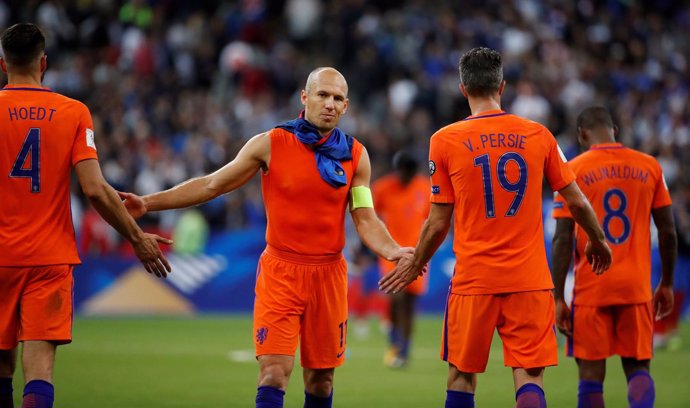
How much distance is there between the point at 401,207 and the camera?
14055 mm

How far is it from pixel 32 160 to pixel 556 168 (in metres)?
3.46

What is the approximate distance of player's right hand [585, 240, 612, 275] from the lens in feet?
24.1

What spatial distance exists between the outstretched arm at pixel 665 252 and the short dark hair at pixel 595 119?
0.80 metres

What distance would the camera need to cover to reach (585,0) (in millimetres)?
28625

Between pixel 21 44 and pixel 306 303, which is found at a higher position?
pixel 21 44

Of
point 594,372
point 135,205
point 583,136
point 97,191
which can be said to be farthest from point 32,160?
point 594,372

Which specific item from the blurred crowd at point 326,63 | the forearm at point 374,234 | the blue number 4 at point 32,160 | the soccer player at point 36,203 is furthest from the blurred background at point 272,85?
the blue number 4 at point 32,160

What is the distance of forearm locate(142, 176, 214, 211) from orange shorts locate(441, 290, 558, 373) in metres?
1.97

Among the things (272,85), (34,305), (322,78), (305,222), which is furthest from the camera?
(272,85)

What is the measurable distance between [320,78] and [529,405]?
275 cm

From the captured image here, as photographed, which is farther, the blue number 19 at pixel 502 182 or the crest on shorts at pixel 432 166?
the crest on shorts at pixel 432 166

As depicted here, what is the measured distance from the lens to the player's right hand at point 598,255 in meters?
7.35

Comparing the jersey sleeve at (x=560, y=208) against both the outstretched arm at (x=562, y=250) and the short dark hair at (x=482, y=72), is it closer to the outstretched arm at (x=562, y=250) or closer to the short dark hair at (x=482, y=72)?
the outstretched arm at (x=562, y=250)

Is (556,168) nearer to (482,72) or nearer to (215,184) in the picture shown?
(482,72)
